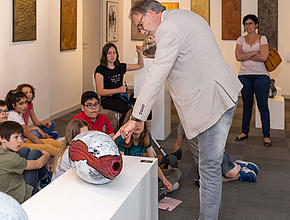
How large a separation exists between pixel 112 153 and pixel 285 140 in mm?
4659

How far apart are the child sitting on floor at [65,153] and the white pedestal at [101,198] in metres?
0.79

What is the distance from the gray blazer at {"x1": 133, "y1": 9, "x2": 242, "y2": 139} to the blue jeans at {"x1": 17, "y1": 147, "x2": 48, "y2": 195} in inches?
54.4

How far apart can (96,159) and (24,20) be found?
4.76 metres

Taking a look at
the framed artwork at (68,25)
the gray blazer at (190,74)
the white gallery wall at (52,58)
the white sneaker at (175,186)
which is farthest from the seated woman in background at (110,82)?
the gray blazer at (190,74)

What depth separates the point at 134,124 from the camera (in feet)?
8.50

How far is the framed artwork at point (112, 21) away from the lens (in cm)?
1048

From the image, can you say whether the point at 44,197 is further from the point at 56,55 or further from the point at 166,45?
the point at 56,55

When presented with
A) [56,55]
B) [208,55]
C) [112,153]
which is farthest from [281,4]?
[112,153]

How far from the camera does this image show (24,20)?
21.0ft

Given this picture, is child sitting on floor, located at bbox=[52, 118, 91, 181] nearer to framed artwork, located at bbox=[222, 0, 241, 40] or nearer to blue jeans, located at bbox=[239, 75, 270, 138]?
blue jeans, located at bbox=[239, 75, 270, 138]

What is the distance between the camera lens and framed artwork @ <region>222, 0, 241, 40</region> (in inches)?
410

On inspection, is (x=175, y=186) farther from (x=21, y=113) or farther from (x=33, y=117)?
(x=33, y=117)

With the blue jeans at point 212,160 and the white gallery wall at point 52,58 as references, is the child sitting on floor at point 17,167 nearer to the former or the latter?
the blue jeans at point 212,160

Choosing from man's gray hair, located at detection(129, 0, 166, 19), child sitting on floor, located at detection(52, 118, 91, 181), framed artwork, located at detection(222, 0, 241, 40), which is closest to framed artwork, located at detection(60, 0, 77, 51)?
framed artwork, located at detection(222, 0, 241, 40)
